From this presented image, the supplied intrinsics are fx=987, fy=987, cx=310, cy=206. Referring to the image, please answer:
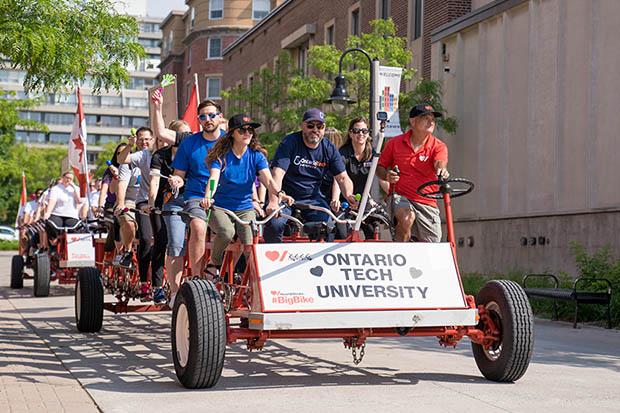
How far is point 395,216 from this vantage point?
912 cm

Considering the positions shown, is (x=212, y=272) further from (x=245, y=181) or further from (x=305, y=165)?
(x=305, y=165)

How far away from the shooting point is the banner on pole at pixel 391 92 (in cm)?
1830

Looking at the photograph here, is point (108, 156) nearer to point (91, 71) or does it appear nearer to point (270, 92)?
point (270, 92)

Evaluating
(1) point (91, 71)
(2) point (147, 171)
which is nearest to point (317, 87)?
(1) point (91, 71)

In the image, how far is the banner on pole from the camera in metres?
18.3

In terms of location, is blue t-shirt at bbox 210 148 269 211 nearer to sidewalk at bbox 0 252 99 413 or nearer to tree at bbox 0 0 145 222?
sidewalk at bbox 0 252 99 413

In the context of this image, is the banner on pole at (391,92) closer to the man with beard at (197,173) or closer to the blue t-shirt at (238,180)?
the man with beard at (197,173)

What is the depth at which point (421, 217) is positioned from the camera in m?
9.07

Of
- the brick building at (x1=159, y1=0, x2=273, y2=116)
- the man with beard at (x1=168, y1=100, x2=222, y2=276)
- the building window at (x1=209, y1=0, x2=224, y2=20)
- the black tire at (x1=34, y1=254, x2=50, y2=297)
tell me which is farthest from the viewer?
the building window at (x1=209, y1=0, x2=224, y2=20)

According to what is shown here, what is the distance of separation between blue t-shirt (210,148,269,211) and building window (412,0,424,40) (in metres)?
21.5

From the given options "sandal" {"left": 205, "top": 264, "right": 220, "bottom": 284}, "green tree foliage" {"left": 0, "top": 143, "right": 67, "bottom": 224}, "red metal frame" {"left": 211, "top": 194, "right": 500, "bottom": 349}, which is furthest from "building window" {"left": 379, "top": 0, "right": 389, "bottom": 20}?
"green tree foliage" {"left": 0, "top": 143, "right": 67, "bottom": 224}

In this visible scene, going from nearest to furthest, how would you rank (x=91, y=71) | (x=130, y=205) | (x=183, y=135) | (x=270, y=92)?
(x=183, y=135) < (x=130, y=205) < (x=91, y=71) < (x=270, y=92)

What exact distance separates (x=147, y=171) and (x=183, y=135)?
1112 millimetres

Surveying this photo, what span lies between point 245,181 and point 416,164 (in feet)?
5.32
